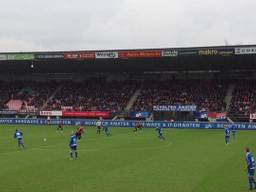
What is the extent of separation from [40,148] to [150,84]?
4441 centimetres

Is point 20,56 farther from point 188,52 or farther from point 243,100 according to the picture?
point 243,100

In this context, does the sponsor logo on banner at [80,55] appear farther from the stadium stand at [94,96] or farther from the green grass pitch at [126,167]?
the green grass pitch at [126,167]

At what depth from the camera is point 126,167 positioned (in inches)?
1147

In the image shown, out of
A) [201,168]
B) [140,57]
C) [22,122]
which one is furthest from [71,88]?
[201,168]

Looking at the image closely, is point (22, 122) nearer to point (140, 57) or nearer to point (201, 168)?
point (140, 57)

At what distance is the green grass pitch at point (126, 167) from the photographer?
2283 centimetres

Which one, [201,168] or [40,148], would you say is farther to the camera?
[40,148]

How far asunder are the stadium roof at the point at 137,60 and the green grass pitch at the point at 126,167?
23.7 metres

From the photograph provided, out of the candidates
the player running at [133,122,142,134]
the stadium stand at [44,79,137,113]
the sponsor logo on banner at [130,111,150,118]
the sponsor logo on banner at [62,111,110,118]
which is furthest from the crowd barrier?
the stadium stand at [44,79,137,113]

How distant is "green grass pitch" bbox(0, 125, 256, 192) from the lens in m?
22.8

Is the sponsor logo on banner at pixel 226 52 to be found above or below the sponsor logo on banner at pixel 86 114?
above

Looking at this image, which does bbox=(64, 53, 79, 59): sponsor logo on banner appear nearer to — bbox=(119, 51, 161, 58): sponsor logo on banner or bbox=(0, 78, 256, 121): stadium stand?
bbox=(119, 51, 161, 58): sponsor logo on banner

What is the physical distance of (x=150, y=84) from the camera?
83.5 metres

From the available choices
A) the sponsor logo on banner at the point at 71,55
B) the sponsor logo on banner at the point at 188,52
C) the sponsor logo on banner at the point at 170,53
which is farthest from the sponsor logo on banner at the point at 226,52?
the sponsor logo on banner at the point at 71,55
